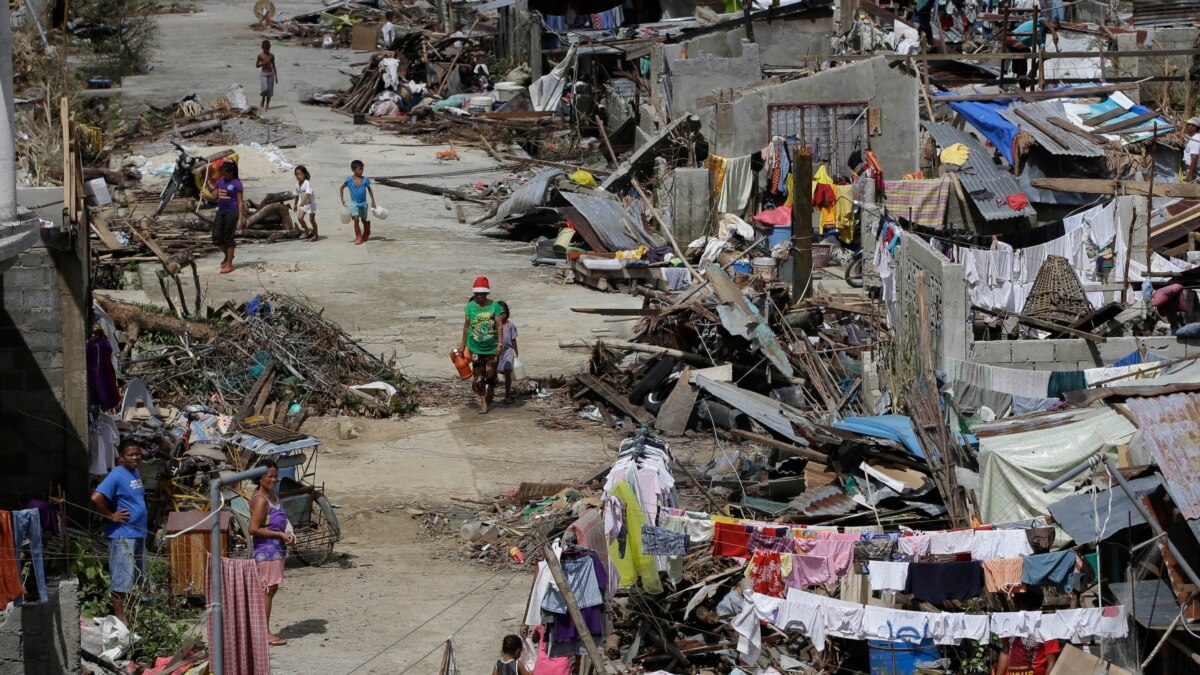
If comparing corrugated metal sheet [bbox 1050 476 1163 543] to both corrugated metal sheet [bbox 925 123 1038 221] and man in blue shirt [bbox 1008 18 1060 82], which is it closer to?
corrugated metal sheet [bbox 925 123 1038 221]

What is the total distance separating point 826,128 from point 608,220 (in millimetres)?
3962

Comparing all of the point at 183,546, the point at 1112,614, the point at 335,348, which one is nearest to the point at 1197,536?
the point at 1112,614

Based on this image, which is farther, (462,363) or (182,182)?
(182,182)

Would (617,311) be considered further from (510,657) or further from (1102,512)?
(510,657)

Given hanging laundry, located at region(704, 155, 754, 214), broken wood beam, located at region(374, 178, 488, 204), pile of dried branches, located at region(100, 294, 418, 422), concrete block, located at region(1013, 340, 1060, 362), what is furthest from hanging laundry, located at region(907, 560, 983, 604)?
broken wood beam, located at region(374, 178, 488, 204)

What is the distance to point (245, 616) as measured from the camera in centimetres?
1044

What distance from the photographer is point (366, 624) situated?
39.1ft

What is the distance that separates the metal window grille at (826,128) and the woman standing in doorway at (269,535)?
15.3m

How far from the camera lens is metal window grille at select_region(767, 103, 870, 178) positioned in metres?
25.4

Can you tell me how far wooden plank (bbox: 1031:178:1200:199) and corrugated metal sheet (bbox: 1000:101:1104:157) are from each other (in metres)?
0.44

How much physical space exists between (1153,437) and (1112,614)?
4.51ft

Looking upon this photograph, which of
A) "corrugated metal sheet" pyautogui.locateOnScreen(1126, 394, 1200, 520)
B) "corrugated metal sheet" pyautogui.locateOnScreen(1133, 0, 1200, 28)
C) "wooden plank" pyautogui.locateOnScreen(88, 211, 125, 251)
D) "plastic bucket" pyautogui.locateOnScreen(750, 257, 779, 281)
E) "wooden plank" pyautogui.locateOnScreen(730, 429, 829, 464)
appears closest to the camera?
"corrugated metal sheet" pyautogui.locateOnScreen(1126, 394, 1200, 520)

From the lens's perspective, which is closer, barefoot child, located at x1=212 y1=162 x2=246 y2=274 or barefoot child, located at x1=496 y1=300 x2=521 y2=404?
barefoot child, located at x1=496 y1=300 x2=521 y2=404

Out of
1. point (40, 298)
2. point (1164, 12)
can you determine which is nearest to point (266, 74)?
point (1164, 12)
